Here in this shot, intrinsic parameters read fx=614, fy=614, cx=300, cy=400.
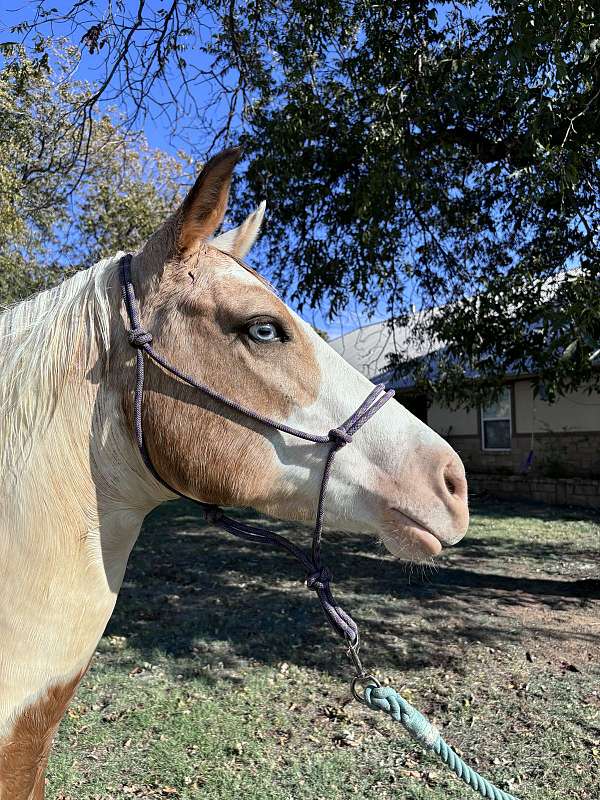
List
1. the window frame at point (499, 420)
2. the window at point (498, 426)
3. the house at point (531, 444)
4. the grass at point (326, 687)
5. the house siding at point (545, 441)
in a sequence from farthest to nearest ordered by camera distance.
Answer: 1. the window at point (498, 426)
2. the window frame at point (499, 420)
3. the house siding at point (545, 441)
4. the house at point (531, 444)
5. the grass at point (326, 687)

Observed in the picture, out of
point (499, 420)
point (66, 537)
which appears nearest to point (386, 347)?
point (499, 420)

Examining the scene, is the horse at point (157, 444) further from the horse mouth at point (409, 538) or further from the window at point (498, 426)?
Answer: the window at point (498, 426)

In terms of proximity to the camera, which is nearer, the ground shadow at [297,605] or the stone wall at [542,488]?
the ground shadow at [297,605]

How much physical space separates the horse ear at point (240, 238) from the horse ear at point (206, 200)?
0.13 meters

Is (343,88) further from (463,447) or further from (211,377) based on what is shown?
(463,447)

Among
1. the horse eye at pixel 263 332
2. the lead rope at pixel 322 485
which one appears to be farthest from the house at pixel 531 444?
the horse eye at pixel 263 332

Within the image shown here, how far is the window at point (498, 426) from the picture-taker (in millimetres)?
16344

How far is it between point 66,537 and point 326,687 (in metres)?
4.18

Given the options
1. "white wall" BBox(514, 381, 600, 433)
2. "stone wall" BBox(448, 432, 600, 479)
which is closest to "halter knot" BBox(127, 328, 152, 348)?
"white wall" BBox(514, 381, 600, 433)

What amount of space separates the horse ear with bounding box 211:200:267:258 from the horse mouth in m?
0.81

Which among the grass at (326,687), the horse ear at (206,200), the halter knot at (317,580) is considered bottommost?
the grass at (326,687)

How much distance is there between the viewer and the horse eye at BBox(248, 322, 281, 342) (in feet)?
4.77

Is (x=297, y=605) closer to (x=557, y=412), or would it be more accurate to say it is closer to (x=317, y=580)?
(x=317, y=580)

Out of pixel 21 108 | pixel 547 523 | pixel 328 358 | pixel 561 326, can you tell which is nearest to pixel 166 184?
pixel 21 108
